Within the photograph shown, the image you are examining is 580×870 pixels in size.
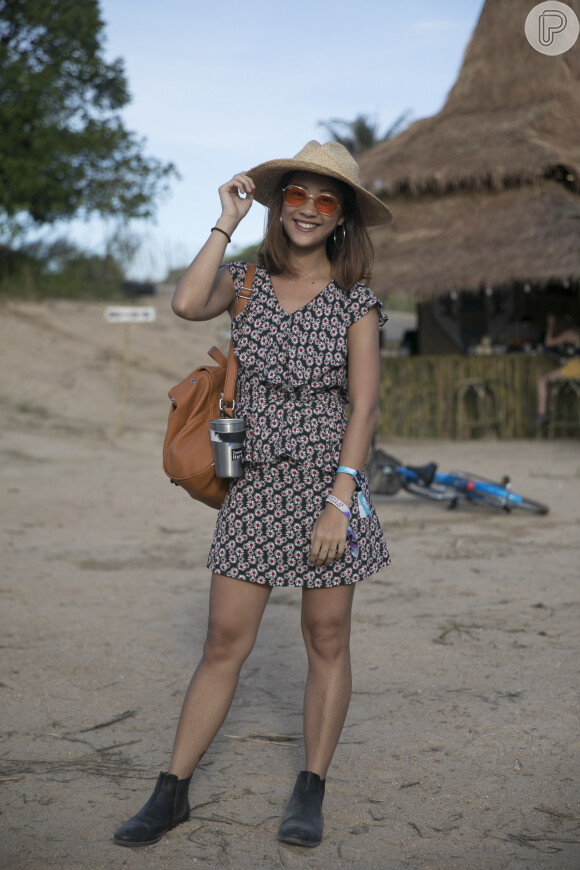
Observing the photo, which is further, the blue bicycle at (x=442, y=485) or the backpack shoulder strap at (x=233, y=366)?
the blue bicycle at (x=442, y=485)

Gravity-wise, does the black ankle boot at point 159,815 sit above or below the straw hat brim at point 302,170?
below

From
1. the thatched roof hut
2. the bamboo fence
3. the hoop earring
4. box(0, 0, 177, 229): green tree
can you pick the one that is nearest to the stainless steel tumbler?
the hoop earring

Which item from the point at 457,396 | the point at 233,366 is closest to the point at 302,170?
the point at 233,366

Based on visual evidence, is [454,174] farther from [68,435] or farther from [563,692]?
[563,692]

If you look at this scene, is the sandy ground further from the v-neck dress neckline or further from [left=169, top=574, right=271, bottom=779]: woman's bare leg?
the v-neck dress neckline

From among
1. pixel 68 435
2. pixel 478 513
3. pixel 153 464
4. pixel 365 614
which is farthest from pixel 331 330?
pixel 68 435

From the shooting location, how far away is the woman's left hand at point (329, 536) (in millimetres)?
2451

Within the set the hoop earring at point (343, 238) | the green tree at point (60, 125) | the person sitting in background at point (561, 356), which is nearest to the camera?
the hoop earring at point (343, 238)

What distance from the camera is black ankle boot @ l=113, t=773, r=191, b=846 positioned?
8.00 feet

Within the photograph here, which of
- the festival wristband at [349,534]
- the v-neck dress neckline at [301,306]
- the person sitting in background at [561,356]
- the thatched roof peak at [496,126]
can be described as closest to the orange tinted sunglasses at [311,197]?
the v-neck dress neckline at [301,306]

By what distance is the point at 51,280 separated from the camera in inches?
951

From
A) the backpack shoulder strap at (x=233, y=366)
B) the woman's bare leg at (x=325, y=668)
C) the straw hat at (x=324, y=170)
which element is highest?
the straw hat at (x=324, y=170)

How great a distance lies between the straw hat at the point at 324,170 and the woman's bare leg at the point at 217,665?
1113 mm

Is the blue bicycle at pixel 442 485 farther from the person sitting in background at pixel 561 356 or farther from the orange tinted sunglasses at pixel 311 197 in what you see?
the person sitting in background at pixel 561 356
